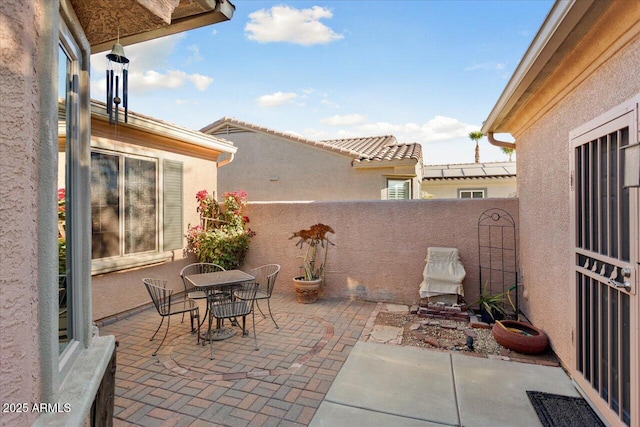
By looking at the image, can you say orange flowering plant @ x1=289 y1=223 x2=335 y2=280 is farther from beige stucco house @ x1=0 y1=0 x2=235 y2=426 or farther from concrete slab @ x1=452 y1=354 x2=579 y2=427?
beige stucco house @ x1=0 y1=0 x2=235 y2=426

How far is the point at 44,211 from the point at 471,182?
20.6 metres

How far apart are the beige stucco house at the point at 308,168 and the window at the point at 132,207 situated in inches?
225

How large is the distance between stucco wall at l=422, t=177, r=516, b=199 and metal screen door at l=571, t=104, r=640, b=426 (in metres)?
16.5

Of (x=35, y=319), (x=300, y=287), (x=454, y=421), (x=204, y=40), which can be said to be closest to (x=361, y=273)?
(x=300, y=287)

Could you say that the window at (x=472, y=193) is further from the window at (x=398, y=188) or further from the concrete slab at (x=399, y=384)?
the concrete slab at (x=399, y=384)

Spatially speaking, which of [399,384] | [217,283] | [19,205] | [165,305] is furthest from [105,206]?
[399,384]

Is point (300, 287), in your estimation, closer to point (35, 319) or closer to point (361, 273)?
point (361, 273)

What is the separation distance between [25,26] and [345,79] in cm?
1208

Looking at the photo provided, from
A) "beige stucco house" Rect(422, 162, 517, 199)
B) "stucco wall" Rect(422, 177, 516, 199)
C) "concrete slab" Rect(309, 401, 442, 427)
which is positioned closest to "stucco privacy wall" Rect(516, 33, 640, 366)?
"concrete slab" Rect(309, 401, 442, 427)

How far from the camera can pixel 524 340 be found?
4.38 metres

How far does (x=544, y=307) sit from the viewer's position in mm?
4672

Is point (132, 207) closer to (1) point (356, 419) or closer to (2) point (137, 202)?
(2) point (137, 202)

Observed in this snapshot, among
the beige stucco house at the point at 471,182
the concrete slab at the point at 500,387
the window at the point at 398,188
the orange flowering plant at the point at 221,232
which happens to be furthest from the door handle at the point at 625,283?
the beige stucco house at the point at 471,182

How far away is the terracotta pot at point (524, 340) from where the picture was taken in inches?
171
